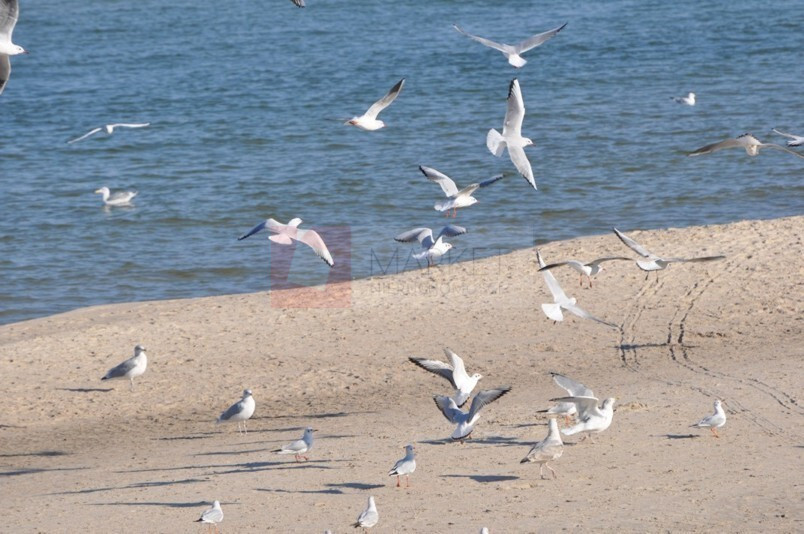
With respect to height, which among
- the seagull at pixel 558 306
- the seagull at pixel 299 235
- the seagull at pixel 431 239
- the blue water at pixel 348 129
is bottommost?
the blue water at pixel 348 129

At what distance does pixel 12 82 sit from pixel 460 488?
2986 cm

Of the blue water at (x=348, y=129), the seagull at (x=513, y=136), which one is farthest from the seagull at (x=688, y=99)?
the seagull at (x=513, y=136)

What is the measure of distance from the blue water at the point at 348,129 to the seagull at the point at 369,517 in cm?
923

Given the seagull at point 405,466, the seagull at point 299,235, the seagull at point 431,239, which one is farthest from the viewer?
the seagull at point 431,239

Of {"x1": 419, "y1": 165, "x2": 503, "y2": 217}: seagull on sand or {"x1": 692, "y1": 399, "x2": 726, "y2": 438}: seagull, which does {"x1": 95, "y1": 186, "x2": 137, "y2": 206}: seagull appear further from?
{"x1": 692, "y1": 399, "x2": 726, "y2": 438}: seagull

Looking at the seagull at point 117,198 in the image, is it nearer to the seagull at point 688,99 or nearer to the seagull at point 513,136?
the seagull at point 513,136

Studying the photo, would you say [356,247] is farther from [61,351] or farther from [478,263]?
[61,351]

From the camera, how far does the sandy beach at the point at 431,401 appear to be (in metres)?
10.0

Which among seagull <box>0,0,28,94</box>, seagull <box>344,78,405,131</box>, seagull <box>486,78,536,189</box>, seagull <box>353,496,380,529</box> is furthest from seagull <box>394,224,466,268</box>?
seagull <box>0,0,28,94</box>

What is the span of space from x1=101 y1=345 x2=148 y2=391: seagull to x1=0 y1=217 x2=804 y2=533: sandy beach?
9.6 inches

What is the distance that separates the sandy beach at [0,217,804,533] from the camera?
395 inches

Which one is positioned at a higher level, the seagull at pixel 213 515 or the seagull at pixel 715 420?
the seagull at pixel 213 515

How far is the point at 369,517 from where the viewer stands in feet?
30.6

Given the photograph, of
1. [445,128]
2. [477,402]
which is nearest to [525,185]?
[445,128]
